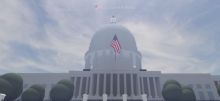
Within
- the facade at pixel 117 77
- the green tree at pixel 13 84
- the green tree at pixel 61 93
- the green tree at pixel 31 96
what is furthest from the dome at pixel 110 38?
the green tree at pixel 13 84

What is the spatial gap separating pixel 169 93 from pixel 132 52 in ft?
108

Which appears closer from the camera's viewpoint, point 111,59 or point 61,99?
point 61,99

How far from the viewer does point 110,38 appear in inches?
2884

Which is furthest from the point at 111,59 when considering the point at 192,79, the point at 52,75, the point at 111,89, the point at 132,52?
the point at 192,79

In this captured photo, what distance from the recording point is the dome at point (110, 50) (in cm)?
6888

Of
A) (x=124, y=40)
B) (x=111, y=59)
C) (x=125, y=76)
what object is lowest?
(x=125, y=76)

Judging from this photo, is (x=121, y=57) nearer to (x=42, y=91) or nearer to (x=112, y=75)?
(x=112, y=75)

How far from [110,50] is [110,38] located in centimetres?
488

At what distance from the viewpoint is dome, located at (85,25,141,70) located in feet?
226

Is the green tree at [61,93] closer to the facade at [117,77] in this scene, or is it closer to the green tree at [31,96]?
the green tree at [31,96]

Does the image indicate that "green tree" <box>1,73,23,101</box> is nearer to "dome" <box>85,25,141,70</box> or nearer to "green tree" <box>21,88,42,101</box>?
"green tree" <box>21,88,42,101</box>

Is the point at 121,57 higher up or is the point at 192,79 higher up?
the point at 121,57

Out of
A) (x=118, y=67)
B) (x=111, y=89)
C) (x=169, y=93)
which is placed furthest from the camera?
(x=118, y=67)

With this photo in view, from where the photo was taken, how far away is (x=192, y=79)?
219 ft
